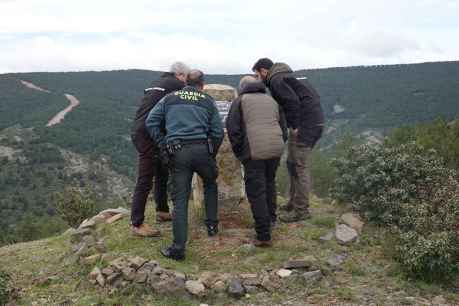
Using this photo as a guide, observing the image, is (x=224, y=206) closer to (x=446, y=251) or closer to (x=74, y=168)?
(x=446, y=251)

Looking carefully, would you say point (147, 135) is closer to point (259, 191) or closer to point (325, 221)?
point (259, 191)

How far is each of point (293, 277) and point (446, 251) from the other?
66.2 inches

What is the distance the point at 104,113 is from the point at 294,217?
77.2 m

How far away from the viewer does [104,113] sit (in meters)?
81.3

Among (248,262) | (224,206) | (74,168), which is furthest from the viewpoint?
(74,168)

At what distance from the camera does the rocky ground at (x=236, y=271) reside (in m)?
5.41

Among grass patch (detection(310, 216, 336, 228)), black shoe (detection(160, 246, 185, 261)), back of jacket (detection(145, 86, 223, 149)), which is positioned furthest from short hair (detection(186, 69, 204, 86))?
grass patch (detection(310, 216, 336, 228))

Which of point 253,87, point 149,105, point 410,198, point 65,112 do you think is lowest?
point 65,112

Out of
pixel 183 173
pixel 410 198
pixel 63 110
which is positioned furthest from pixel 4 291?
pixel 63 110

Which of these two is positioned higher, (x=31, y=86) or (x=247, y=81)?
(x=247, y=81)

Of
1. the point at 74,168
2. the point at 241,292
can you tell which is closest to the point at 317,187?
the point at 241,292

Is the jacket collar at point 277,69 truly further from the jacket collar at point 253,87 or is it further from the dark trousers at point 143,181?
the dark trousers at point 143,181

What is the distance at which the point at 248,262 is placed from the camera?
6.05 meters

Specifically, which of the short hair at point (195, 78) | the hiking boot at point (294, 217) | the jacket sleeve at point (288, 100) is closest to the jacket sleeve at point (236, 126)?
the short hair at point (195, 78)
